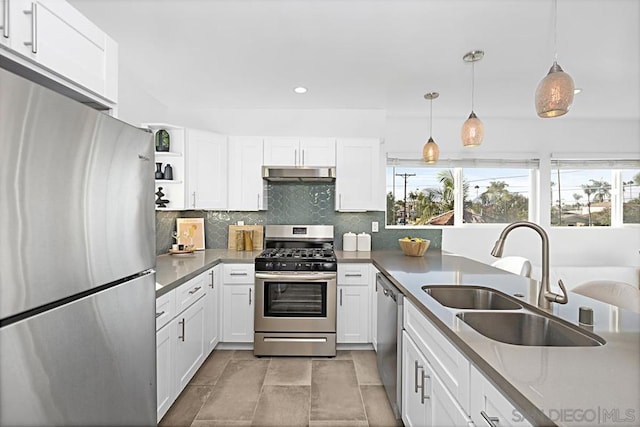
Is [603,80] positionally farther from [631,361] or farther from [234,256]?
[234,256]

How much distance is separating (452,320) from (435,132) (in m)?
3.40

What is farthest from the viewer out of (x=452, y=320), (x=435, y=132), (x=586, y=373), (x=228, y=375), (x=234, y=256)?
(x=435, y=132)

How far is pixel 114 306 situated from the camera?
1.21 m

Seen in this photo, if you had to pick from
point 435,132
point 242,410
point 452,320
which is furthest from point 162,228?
point 435,132

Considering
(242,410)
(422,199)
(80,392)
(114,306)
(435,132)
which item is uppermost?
(435,132)

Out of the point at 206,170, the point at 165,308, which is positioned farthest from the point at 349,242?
the point at 165,308

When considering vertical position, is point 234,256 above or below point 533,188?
below

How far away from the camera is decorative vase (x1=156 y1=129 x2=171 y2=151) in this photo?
11.0 feet

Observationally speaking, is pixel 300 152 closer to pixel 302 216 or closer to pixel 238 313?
pixel 302 216

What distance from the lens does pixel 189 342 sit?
2617mm

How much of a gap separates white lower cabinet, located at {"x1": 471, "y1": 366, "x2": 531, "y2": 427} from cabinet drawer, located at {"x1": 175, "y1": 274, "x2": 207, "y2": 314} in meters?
1.88

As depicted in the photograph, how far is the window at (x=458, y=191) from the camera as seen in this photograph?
448cm

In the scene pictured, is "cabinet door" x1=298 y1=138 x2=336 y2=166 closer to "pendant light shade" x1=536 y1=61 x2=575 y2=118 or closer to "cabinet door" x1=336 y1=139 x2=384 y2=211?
"cabinet door" x1=336 y1=139 x2=384 y2=211

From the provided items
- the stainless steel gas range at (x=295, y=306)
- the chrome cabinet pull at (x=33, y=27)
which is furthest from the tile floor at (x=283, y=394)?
the chrome cabinet pull at (x=33, y=27)
